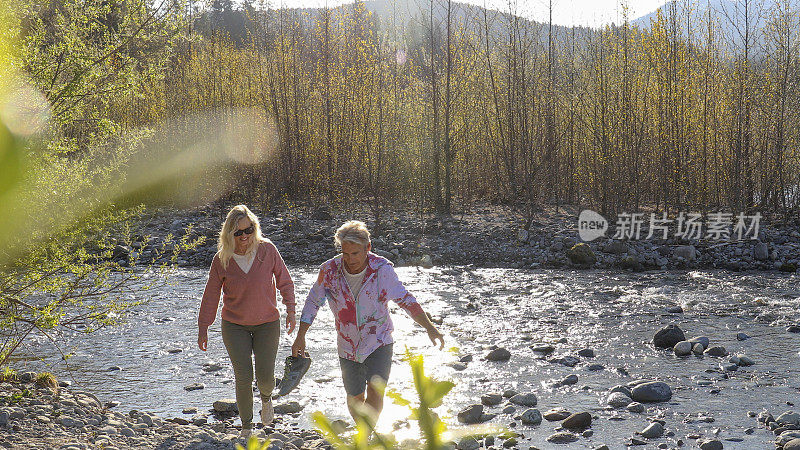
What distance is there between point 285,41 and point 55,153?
11.8 metres

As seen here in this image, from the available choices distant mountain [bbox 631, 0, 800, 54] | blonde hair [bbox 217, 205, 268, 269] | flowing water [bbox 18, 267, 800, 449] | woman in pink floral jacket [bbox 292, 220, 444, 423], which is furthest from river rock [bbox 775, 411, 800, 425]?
distant mountain [bbox 631, 0, 800, 54]

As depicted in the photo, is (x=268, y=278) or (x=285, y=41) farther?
(x=285, y=41)

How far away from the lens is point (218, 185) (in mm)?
19719

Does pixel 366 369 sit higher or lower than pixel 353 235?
lower

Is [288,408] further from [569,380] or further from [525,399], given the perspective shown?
[569,380]

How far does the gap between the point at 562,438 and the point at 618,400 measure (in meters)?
1.08

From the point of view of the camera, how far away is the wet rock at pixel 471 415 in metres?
6.07

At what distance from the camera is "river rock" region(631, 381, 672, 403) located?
21.4 feet

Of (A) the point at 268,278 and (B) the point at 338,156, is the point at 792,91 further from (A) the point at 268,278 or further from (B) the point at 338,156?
(A) the point at 268,278

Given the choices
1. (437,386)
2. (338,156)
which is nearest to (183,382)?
(437,386)

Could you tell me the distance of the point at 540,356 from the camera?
319 inches

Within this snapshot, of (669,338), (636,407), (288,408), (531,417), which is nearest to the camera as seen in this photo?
(531,417)

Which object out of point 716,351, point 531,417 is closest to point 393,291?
point 531,417

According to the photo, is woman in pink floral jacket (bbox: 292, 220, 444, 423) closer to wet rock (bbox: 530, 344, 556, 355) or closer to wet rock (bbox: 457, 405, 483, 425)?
wet rock (bbox: 457, 405, 483, 425)
